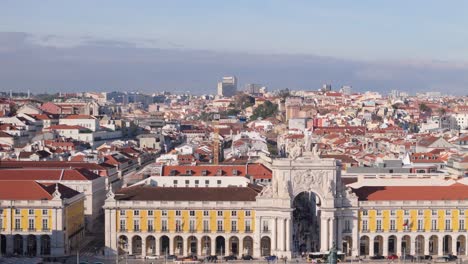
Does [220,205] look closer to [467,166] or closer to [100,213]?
[100,213]

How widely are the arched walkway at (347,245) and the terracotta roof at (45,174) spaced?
23.1 meters

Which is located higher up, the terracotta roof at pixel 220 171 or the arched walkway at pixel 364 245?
the terracotta roof at pixel 220 171

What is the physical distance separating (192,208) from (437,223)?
16759 millimetres

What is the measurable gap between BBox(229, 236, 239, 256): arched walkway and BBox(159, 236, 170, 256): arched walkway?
14.0ft

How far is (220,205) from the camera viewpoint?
68062 millimetres

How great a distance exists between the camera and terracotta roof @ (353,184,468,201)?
68.9 m

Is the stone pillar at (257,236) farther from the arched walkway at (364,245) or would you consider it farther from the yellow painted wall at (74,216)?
the yellow painted wall at (74,216)

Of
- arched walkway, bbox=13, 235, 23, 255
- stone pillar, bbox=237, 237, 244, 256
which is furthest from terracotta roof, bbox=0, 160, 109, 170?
stone pillar, bbox=237, 237, 244, 256

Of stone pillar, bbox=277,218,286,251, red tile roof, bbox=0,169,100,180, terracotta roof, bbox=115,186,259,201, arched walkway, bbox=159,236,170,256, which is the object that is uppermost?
red tile roof, bbox=0,169,100,180

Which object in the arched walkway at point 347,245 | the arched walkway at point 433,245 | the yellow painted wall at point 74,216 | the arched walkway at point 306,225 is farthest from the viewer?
the arched walkway at point 306,225

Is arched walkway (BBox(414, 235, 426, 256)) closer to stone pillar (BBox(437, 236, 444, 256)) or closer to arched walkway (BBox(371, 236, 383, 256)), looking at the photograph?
stone pillar (BBox(437, 236, 444, 256))

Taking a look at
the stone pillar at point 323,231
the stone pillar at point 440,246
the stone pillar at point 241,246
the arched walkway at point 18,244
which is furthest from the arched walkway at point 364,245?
the arched walkway at point 18,244

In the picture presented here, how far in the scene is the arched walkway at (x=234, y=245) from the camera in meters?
68.6

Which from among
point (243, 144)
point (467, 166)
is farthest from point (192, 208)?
point (243, 144)
